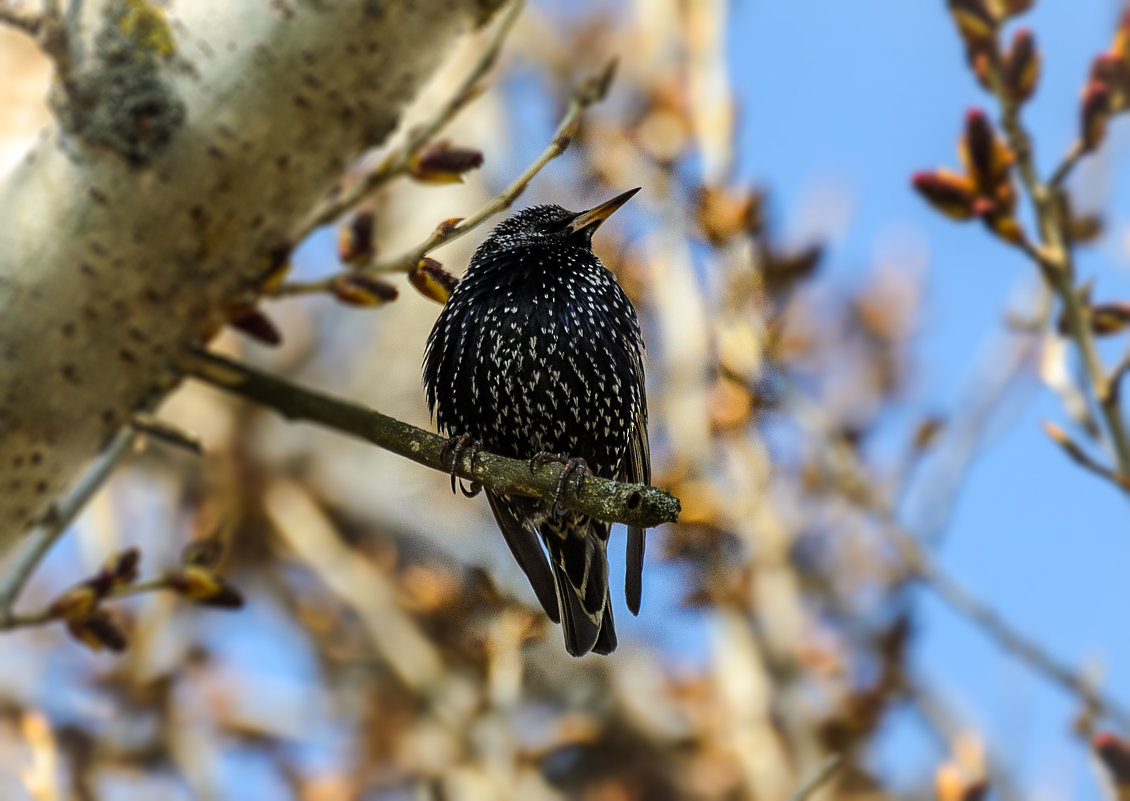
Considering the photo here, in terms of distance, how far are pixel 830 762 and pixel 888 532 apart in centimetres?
178

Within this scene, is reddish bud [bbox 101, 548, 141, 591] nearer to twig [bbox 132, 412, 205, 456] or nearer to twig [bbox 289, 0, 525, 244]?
twig [bbox 132, 412, 205, 456]

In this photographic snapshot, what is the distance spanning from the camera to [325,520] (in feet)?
23.9

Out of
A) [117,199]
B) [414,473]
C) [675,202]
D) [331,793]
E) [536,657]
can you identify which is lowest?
[331,793]

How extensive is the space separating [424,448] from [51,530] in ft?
2.37

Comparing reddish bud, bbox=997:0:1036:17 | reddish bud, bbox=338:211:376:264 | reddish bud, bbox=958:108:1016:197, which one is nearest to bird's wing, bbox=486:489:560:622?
reddish bud, bbox=338:211:376:264

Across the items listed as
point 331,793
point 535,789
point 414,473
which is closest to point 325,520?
point 414,473

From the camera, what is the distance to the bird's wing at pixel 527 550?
3.06 meters

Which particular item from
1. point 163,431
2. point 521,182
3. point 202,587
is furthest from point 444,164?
point 202,587

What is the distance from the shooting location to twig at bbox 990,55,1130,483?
2545 mm

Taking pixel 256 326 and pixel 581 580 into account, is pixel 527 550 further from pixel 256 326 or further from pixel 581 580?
pixel 256 326

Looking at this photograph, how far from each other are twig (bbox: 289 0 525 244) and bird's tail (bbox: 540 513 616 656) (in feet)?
4.48

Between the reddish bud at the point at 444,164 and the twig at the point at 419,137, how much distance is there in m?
0.04

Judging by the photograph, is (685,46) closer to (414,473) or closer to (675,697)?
(414,473)

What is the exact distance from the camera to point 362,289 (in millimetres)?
2125
